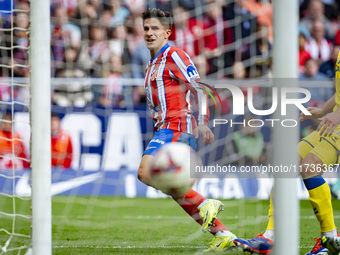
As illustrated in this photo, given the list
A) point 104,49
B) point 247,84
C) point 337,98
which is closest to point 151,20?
point 337,98

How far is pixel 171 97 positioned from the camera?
489 centimetres

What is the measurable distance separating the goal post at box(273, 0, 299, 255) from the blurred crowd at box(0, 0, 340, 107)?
5.34 metres

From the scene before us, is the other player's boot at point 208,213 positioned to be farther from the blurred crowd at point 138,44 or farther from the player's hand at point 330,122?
the blurred crowd at point 138,44

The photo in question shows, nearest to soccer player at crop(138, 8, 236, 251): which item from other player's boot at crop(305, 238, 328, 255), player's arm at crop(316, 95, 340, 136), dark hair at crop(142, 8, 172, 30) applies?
dark hair at crop(142, 8, 172, 30)

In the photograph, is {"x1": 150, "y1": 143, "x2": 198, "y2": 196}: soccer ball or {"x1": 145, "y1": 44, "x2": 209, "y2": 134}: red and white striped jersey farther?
{"x1": 145, "y1": 44, "x2": 209, "y2": 134}: red and white striped jersey

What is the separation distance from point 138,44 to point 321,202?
494cm

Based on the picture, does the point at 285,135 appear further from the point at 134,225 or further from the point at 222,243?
the point at 134,225

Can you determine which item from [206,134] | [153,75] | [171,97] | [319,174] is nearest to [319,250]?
[319,174]

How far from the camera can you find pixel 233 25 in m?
8.38

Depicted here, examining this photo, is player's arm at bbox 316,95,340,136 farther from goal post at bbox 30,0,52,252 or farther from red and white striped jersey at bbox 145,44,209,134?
goal post at bbox 30,0,52,252

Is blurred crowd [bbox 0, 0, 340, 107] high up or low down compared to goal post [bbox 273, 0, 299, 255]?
up

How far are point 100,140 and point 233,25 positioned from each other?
8.01 ft

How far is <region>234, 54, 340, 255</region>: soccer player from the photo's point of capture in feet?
14.6

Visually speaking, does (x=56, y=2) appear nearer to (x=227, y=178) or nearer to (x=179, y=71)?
(x=227, y=178)
